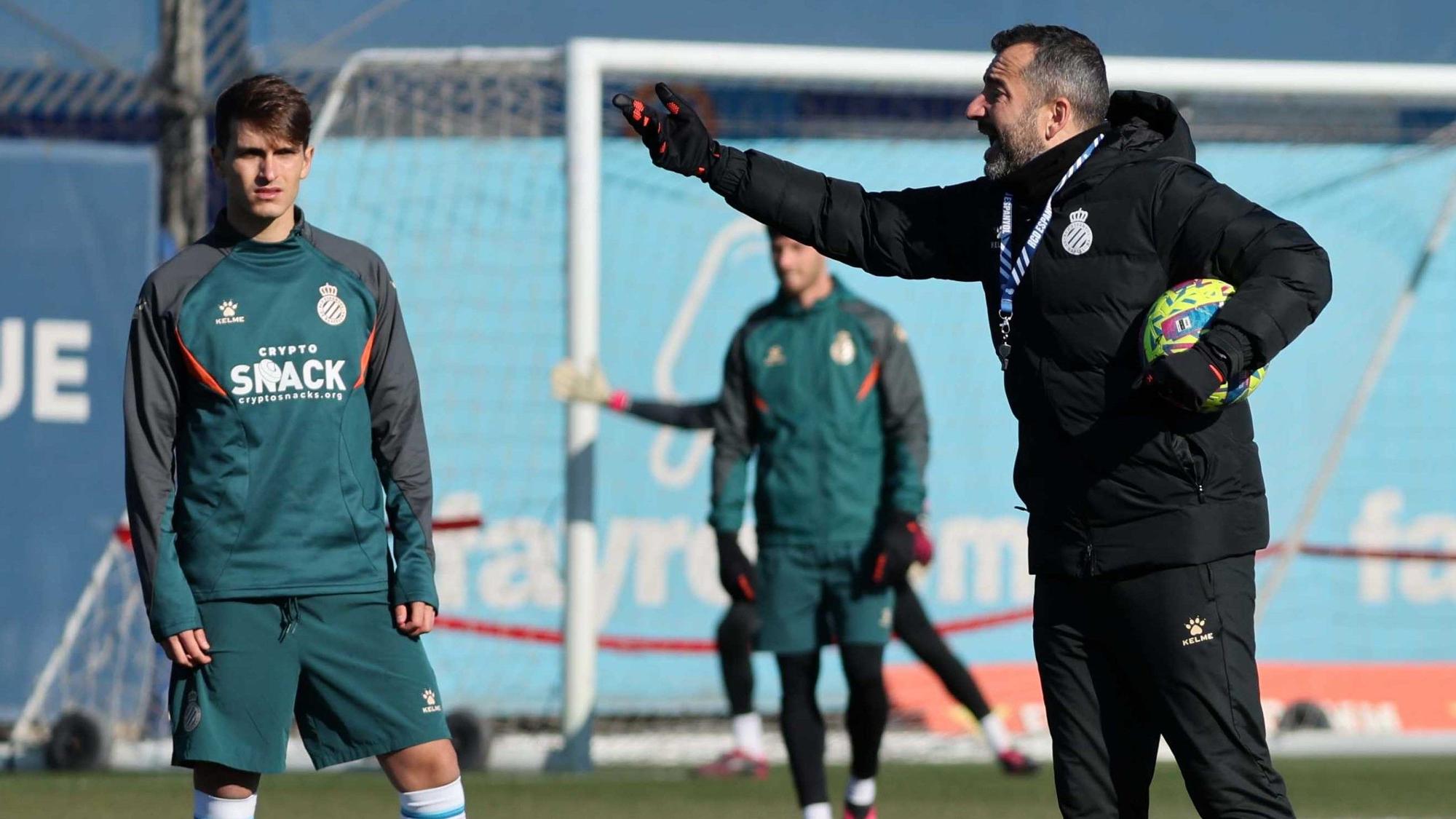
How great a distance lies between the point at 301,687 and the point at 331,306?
81 cm

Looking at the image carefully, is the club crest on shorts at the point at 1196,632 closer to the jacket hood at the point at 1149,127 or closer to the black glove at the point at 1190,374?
the black glove at the point at 1190,374

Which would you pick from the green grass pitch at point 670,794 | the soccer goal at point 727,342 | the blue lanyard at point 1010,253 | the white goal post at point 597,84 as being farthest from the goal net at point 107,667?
the blue lanyard at point 1010,253

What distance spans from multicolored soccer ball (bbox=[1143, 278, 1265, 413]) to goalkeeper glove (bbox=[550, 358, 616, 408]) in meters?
4.76

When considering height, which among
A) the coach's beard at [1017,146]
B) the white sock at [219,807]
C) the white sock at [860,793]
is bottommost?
the white sock at [860,793]

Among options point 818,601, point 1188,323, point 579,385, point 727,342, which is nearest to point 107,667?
point 579,385

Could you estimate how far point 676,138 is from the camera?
A: 429 cm

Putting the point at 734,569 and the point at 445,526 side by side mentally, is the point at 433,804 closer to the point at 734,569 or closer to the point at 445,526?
the point at 734,569

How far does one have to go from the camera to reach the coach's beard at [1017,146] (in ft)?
13.5

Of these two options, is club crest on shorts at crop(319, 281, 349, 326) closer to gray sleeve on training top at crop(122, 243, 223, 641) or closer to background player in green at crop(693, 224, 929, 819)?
gray sleeve on training top at crop(122, 243, 223, 641)

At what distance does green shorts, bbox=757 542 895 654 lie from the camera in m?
6.58

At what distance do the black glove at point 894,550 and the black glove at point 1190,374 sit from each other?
3077 millimetres

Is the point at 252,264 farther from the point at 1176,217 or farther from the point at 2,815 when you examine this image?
the point at 2,815

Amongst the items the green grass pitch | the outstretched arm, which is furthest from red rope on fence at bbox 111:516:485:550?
the outstretched arm

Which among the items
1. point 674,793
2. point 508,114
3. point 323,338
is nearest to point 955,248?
point 323,338
